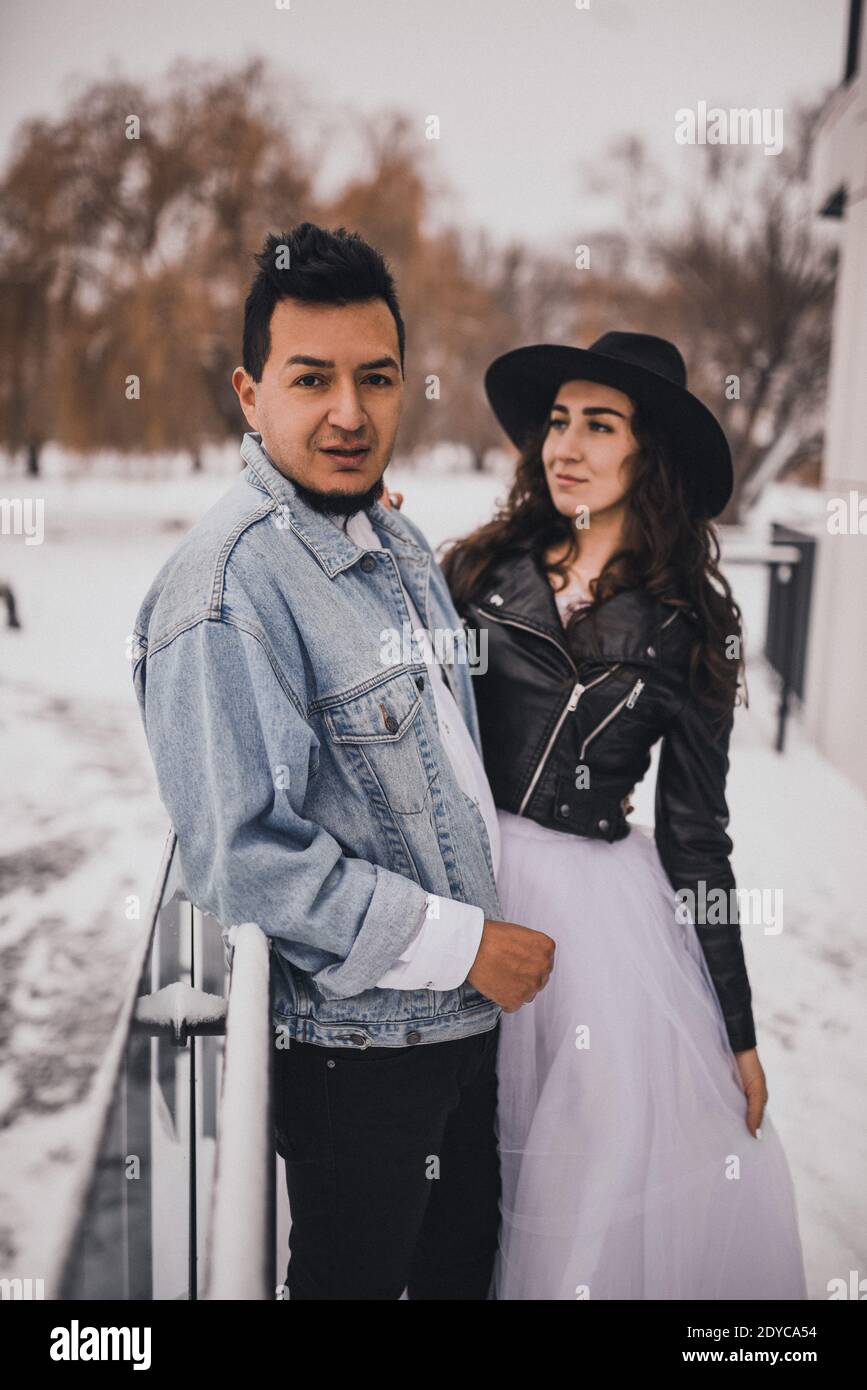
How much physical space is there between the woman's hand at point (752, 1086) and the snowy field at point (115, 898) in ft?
2.03

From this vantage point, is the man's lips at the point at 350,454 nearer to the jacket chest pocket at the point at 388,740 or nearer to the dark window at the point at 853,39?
the jacket chest pocket at the point at 388,740

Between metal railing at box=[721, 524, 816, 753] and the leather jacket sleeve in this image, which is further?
metal railing at box=[721, 524, 816, 753]

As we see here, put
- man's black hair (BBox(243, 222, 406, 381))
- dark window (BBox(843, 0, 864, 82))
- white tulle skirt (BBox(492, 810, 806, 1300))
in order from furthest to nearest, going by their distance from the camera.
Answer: dark window (BBox(843, 0, 864, 82)), white tulle skirt (BBox(492, 810, 806, 1300)), man's black hair (BBox(243, 222, 406, 381))

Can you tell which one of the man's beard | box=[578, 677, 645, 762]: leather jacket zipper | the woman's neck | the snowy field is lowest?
the snowy field

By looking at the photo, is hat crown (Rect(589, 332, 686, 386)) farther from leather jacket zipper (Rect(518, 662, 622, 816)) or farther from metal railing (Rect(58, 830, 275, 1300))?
metal railing (Rect(58, 830, 275, 1300))

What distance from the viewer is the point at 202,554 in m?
0.84

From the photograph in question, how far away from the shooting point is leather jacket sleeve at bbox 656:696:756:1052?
1.22 metres

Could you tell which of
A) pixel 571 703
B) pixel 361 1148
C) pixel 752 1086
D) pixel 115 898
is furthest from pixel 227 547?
pixel 115 898

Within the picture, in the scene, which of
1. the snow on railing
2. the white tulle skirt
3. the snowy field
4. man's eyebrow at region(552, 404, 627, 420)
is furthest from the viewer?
the snowy field

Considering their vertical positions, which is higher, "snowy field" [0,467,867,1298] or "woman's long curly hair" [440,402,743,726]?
"woman's long curly hair" [440,402,743,726]

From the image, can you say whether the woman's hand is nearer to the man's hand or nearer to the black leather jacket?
the black leather jacket

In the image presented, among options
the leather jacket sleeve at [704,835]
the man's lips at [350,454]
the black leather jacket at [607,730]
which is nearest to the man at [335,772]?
the man's lips at [350,454]

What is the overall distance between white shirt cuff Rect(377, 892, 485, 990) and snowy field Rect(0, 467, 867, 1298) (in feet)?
1.05

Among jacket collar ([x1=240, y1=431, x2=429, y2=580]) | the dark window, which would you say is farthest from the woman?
the dark window
